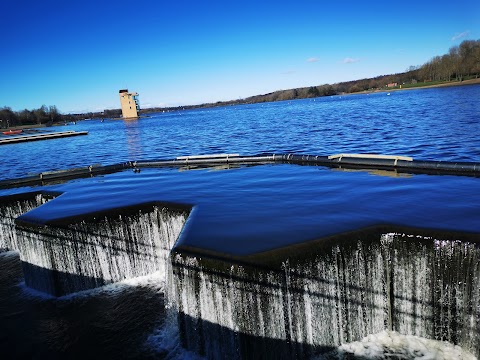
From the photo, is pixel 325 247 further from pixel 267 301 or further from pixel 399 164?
pixel 399 164

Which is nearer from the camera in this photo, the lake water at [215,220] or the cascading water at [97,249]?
the lake water at [215,220]

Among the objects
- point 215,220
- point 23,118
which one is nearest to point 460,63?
point 215,220

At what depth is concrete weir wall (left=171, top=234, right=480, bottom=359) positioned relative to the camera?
714cm

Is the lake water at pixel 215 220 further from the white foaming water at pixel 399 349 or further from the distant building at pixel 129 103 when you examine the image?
the distant building at pixel 129 103

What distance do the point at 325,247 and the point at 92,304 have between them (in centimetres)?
700

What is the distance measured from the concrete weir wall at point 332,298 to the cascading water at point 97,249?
407cm

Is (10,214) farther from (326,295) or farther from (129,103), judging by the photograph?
(129,103)

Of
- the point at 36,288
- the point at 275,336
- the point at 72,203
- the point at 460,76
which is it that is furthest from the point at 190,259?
the point at 460,76

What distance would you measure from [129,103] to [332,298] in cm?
19547

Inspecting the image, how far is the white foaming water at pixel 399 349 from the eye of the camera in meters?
7.08

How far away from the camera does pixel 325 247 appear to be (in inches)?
300

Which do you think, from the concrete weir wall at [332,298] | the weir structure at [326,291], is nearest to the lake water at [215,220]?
the weir structure at [326,291]

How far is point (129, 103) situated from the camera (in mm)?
189000

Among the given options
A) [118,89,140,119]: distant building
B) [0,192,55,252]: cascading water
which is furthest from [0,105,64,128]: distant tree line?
[0,192,55,252]: cascading water
